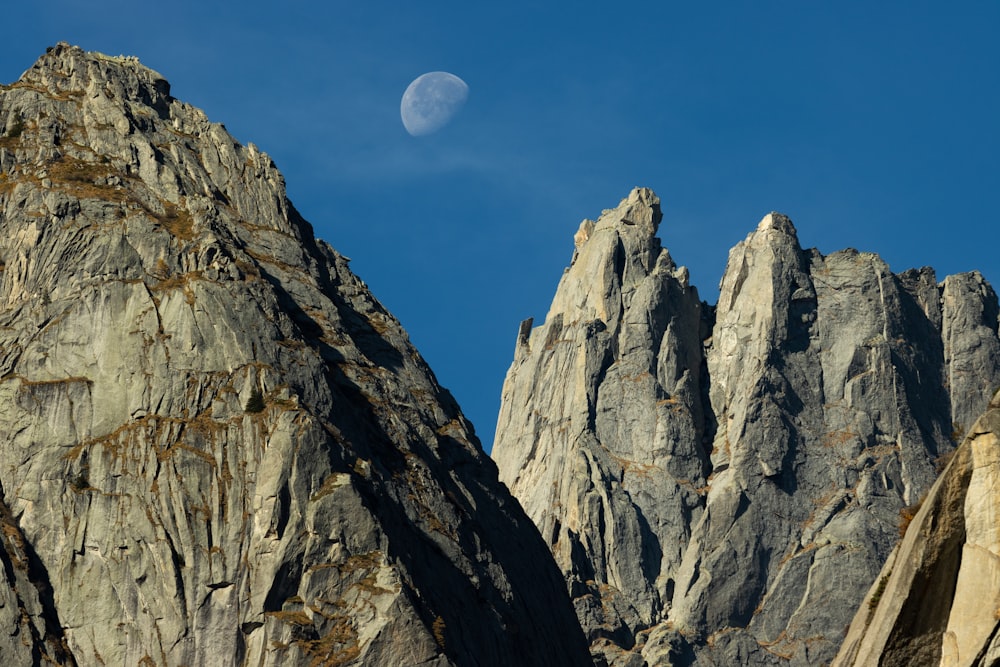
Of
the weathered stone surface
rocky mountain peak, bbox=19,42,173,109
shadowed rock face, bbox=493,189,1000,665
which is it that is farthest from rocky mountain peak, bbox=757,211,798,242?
the weathered stone surface

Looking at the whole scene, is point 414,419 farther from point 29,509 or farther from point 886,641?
point 886,641

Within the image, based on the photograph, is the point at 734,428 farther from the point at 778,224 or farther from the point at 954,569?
the point at 954,569

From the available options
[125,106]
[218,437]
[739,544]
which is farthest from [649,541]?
[218,437]

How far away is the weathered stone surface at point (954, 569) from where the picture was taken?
3206cm

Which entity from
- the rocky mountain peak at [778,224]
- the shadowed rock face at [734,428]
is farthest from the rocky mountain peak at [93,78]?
the rocky mountain peak at [778,224]

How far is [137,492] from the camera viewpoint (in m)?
84.6

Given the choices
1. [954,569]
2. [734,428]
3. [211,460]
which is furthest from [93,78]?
[954,569]

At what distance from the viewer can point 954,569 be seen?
3281 centimetres

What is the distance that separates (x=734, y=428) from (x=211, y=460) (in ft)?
318

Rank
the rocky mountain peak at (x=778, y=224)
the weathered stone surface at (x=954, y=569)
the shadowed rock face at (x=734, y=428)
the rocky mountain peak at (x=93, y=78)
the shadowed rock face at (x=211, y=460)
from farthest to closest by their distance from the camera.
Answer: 1. the rocky mountain peak at (x=778, y=224)
2. the shadowed rock face at (x=734, y=428)
3. the rocky mountain peak at (x=93, y=78)
4. the shadowed rock face at (x=211, y=460)
5. the weathered stone surface at (x=954, y=569)

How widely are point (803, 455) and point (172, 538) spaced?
9987 centimetres

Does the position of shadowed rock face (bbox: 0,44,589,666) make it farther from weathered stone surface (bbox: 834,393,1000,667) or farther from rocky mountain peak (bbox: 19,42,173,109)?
weathered stone surface (bbox: 834,393,1000,667)

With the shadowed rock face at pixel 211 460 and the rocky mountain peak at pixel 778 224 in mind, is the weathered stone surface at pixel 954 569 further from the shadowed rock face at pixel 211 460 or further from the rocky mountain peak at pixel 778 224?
the rocky mountain peak at pixel 778 224

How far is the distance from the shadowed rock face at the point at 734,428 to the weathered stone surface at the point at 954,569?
117 meters
